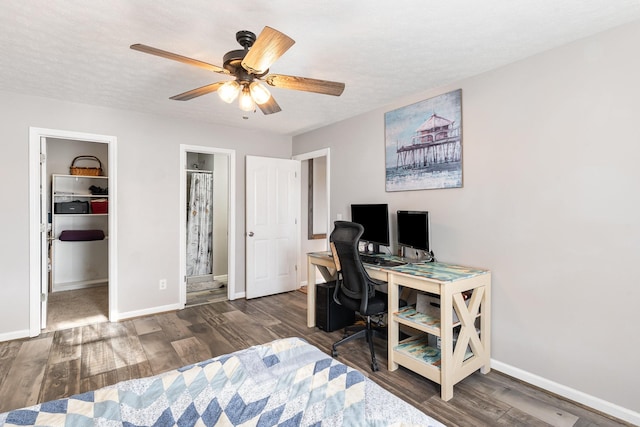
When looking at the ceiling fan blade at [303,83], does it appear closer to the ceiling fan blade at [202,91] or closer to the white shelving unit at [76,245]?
the ceiling fan blade at [202,91]

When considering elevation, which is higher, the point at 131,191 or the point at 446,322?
the point at 131,191

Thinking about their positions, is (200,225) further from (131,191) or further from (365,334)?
(365,334)

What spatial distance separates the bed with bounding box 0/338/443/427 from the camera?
3.56ft

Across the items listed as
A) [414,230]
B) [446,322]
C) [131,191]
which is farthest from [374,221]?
[131,191]

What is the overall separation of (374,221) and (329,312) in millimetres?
1047

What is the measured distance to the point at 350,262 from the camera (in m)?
2.63

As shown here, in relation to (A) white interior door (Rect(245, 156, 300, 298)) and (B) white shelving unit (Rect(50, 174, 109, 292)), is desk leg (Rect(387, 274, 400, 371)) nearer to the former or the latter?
(A) white interior door (Rect(245, 156, 300, 298))

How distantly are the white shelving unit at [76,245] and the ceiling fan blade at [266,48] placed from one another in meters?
4.39

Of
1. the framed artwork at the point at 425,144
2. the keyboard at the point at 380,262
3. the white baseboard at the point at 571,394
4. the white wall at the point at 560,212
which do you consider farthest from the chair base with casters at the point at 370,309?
the framed artwork at the point at 425,144

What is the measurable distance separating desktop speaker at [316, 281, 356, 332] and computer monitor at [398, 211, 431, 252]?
0.89 meters

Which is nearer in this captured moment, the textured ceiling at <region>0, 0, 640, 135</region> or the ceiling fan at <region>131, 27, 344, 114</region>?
the ceiling fan at <region>131, 27, 344, 114</region>

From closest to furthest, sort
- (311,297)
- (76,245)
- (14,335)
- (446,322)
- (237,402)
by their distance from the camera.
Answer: (237,402) → (446,322) → (14,335) → (311,297) → (76,245)

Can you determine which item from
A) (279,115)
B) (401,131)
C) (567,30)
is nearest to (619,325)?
(567,30)

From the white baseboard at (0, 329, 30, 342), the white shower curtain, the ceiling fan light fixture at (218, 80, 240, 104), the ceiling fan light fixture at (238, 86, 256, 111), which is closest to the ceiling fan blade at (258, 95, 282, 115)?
the ceiling fan light fixture at (238, 86, 256, 111)
